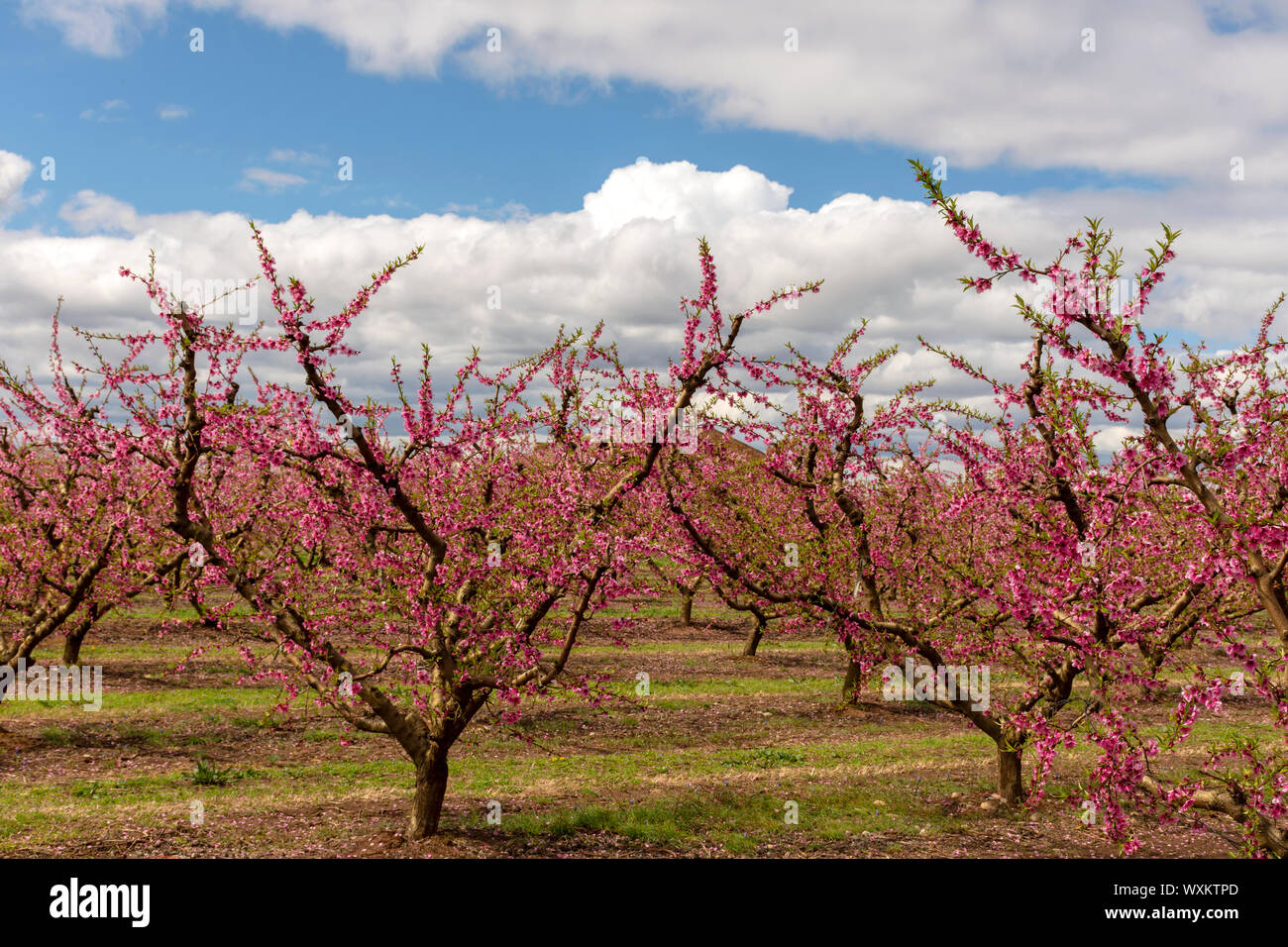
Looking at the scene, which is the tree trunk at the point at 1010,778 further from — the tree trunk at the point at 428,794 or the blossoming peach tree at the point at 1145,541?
the tree trunk at the point at 428,794

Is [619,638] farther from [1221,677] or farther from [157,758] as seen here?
[157,758]

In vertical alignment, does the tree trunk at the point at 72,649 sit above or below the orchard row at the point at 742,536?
below

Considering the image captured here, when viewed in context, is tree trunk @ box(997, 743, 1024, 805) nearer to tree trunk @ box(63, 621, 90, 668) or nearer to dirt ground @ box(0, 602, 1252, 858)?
dirt ground @ box(0, 602, 1252, 858)

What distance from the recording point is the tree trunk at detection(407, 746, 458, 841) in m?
10.7

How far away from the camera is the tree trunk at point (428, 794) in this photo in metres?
10.7

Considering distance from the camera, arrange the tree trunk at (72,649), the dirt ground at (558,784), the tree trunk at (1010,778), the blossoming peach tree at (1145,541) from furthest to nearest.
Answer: the tree trunk at (72,649), the tree trunk at (1010,778), the dirt ground at (558,784), the blossoming peach tree at (1145,541)

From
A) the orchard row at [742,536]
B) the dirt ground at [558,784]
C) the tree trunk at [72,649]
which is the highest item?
the orchard row at [742,536]

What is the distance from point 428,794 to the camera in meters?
10.8

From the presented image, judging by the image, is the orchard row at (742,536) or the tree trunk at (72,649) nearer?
the orchard row at (742,536)

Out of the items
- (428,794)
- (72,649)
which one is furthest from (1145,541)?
(72,649)

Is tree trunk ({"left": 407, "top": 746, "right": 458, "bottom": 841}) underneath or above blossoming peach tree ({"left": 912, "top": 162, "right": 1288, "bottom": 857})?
underneath

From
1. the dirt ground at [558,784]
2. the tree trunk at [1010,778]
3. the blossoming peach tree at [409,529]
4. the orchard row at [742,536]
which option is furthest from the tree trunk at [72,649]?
the tree trunk at [1010,778]

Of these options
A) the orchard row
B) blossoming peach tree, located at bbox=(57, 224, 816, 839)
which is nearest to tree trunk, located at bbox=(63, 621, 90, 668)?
the orchard row
